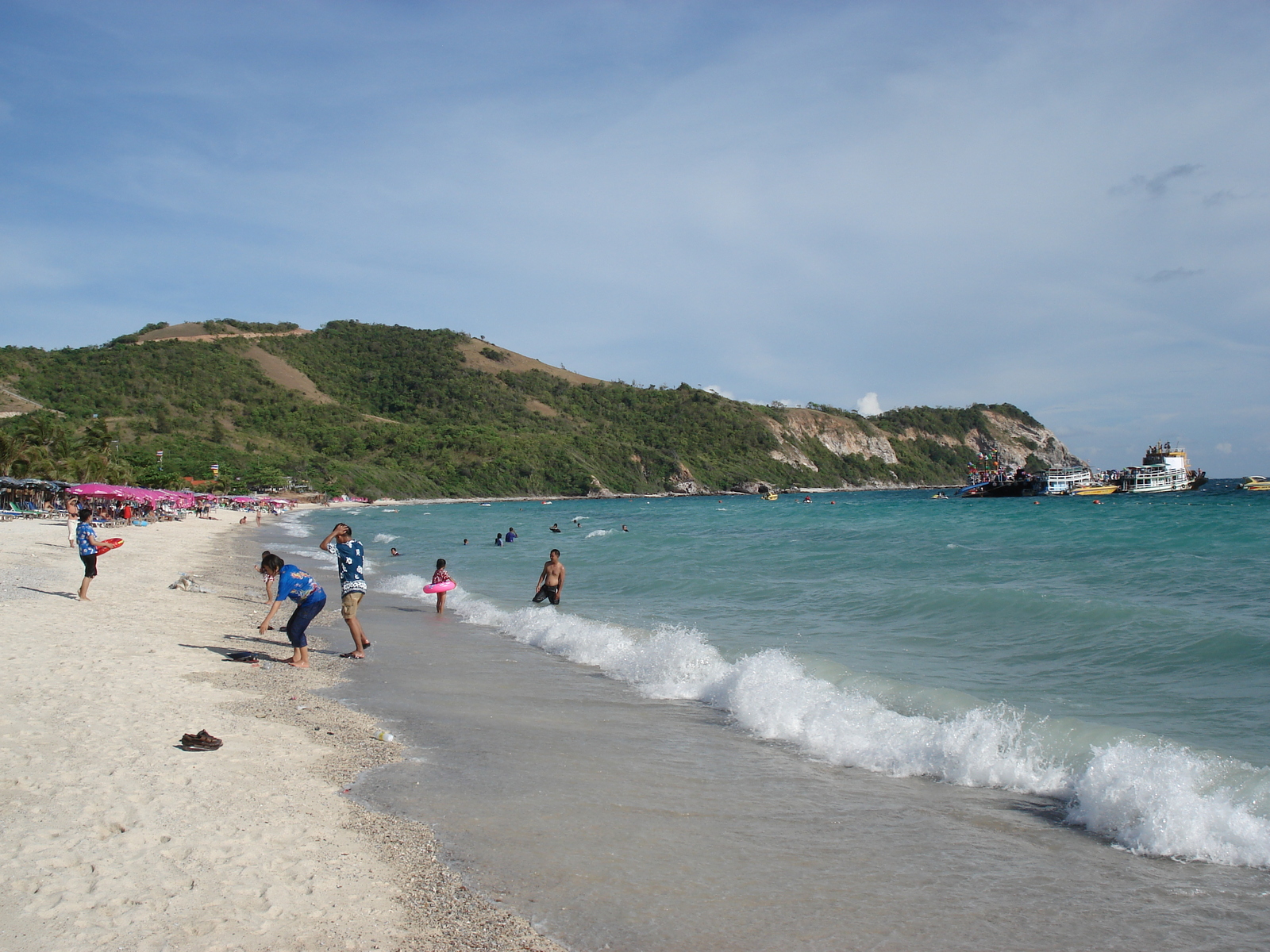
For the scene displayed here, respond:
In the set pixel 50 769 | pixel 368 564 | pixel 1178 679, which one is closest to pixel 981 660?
pixel 1178 679

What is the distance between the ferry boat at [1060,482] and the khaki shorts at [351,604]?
8441cm

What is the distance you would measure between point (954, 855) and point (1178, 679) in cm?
603

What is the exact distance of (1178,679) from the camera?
30.4ft

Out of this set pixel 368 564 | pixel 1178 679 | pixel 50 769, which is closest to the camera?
pixel 50 769

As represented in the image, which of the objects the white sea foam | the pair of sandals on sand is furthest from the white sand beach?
the white sea foam

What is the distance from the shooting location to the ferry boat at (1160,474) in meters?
83.9

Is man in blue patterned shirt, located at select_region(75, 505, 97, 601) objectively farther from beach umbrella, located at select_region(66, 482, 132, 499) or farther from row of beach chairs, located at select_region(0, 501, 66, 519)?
row of beach chairs, located at select_region(0, 501, 66, 519)

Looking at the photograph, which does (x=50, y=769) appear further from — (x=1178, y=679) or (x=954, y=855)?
(x=1178, y=679)

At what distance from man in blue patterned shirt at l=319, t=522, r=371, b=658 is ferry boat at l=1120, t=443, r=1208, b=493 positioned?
91.1 m

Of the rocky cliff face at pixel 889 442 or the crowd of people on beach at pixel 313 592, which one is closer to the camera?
the crowd of people on beach at pixel 313 592

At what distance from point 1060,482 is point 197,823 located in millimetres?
90820

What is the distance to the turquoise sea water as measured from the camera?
19.6ft

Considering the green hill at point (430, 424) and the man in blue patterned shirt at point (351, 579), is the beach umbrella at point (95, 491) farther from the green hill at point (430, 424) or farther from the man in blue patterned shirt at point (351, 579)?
the man in blue patterned shirt at point (351, 579)

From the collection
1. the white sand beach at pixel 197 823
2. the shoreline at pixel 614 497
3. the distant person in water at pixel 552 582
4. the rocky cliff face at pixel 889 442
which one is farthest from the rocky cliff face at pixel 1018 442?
the white sand beach at pixel 197 823
